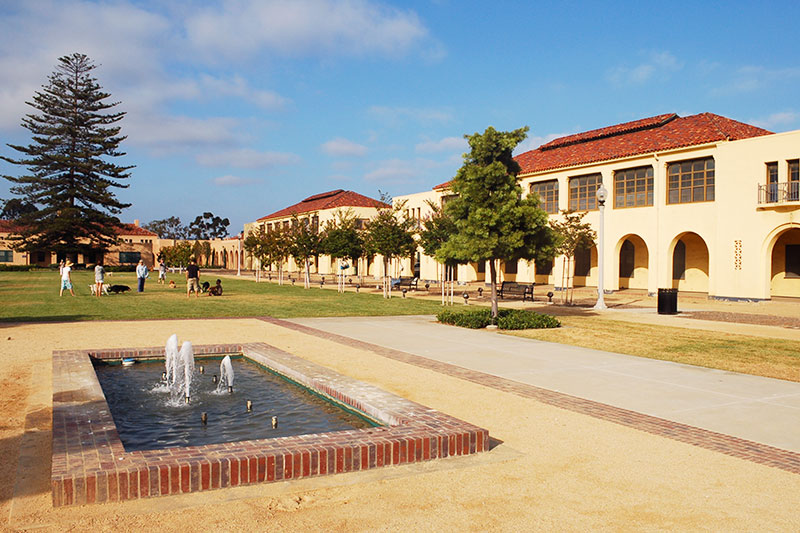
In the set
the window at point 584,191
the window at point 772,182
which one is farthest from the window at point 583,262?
the window at point 772,182

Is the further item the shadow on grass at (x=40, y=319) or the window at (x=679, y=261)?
the window at (x=679, y=261)

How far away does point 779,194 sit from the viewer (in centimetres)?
2806

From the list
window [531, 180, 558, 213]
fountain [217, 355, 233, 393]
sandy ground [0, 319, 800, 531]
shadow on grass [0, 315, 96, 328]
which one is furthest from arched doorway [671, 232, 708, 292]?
sandy ground [0, 319, 800, 531]

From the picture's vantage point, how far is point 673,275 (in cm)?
3706

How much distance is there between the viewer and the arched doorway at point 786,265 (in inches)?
1235

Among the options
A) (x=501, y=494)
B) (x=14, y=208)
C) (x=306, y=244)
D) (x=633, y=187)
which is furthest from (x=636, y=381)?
(x=14, y=208)

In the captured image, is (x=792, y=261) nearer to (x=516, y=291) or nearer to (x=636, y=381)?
(x=516, y=291)

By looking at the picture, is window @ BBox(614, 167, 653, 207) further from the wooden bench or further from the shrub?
the shrub

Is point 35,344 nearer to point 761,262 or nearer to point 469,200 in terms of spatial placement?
point 469,200

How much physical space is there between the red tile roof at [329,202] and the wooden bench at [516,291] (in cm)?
3618

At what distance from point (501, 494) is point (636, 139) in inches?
1442

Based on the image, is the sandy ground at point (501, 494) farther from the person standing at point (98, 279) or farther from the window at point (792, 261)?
the window at point (792, 261)

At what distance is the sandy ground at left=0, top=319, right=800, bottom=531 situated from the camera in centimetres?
412

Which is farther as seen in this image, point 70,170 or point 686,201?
point 70,170
